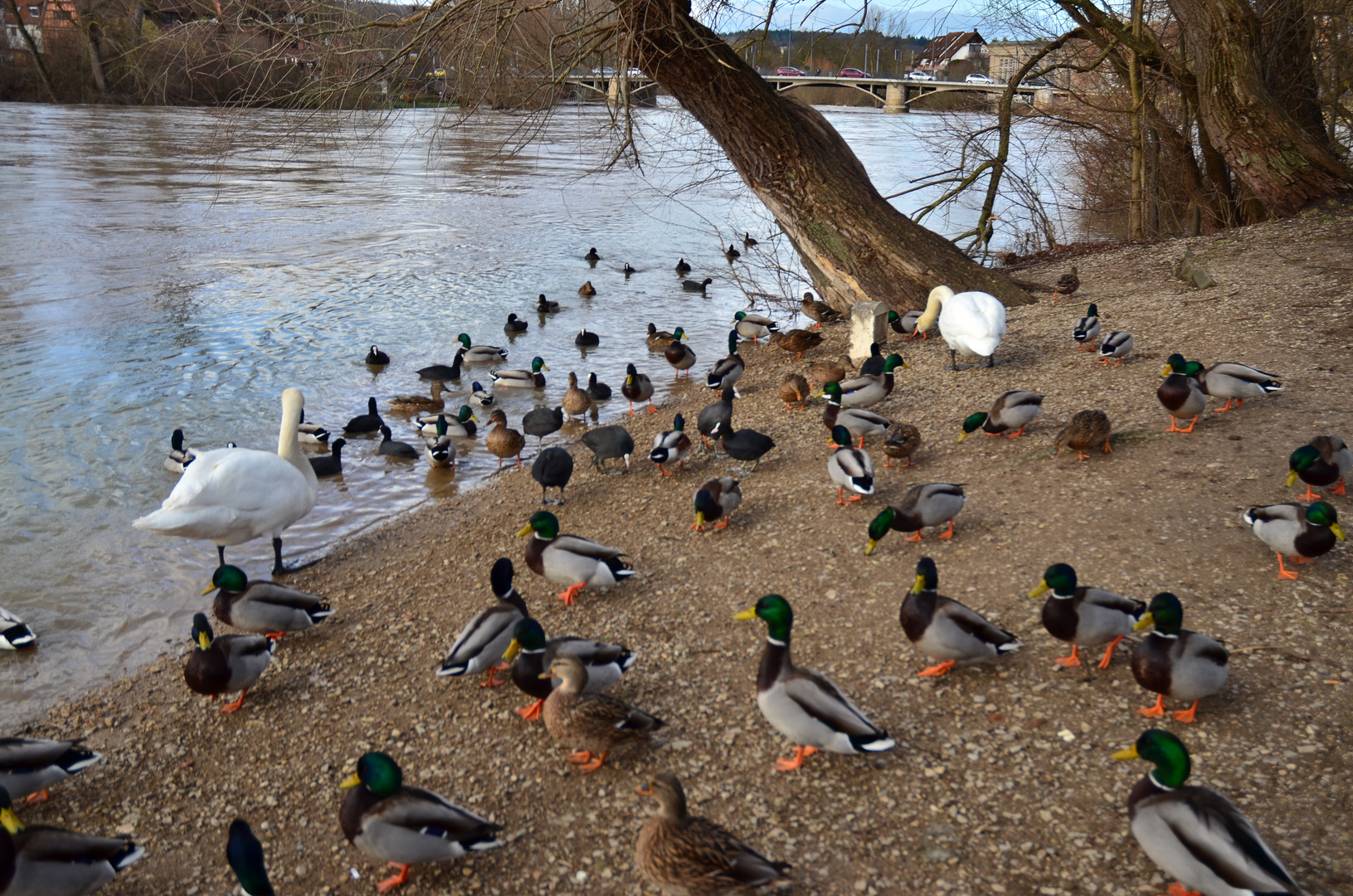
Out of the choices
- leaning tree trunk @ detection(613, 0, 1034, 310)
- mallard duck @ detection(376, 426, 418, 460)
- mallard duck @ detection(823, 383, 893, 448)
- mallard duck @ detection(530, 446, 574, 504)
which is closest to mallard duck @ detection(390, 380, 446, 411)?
mallard duck @ detection(376, 426, 418, 460)

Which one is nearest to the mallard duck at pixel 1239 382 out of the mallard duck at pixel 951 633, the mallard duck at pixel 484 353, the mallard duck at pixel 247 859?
the mallard duck at pixel 951 633

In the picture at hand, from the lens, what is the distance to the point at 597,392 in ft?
37.1

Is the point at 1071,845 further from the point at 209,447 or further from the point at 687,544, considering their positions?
the point at 209,447

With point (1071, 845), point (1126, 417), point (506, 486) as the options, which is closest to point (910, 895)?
point (1071, 845)

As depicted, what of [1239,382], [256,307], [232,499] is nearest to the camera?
[232,499]

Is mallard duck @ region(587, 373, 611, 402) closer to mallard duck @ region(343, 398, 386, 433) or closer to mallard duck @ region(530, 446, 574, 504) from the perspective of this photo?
mallard duck @ region(343, 398, 386, 433)

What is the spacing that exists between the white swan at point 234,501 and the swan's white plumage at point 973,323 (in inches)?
251

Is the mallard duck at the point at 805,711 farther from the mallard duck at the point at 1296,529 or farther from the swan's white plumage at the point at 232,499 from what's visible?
the swan's white plumage at the point at 232,499

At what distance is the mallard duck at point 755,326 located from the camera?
13664mm

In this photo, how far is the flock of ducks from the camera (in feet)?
10.8

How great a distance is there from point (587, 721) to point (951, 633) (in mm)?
A: 1800

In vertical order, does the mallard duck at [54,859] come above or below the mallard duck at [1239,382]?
below

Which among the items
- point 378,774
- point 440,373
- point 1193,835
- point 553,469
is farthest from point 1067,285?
point 378,774

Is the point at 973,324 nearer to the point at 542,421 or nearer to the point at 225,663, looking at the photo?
the point at 542,421
